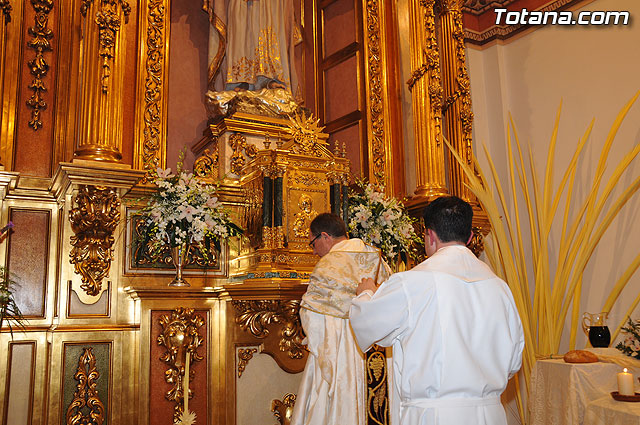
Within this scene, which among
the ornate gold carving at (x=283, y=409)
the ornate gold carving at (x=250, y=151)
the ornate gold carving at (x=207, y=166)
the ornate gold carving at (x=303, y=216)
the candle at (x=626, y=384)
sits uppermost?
the ornate gold carving at (x=250, y=151)

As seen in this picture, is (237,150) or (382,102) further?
(382,102)

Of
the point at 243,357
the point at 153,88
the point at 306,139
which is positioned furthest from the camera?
the point at 306,139

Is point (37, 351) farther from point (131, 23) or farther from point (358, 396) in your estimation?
point (131, 23)

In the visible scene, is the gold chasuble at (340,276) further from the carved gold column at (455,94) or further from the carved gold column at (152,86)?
the carved gold column at (455,94)

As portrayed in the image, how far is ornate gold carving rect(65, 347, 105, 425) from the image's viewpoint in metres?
4.05

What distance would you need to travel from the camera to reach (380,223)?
5277 mm

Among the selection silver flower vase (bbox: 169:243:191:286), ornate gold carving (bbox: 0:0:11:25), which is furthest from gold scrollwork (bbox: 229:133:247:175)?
ornate gold carving (bbox: 0:0:11:25)

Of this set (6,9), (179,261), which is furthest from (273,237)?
(6,9)

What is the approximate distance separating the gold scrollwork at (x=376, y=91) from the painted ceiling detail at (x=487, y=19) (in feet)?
4.07

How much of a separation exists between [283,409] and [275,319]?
0.73 metres

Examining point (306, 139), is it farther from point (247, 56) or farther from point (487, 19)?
point (487, 19)

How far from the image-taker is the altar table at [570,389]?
417cm

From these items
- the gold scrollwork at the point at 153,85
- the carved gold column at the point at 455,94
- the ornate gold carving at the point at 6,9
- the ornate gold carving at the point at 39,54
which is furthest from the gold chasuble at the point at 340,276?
the ornate gold carving at the point at 6,9

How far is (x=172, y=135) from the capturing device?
612 centimetres
